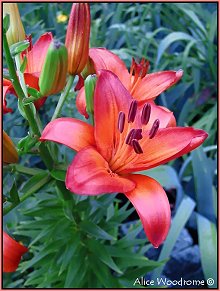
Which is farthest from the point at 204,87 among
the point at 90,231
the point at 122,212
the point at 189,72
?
the point at 90,231

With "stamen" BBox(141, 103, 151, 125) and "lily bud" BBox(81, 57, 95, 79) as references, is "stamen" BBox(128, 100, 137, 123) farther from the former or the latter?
"lily bud" BBox(81, 57, 95, 79)

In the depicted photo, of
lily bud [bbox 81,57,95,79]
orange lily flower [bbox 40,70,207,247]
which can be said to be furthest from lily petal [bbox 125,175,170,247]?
lily bud [bbox 81,57,95,79]

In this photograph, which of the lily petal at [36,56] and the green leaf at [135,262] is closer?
the lily petal at [36,56]

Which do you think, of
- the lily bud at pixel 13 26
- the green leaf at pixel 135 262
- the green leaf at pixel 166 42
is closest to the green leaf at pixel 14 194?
the lily bud at pixel 13 26

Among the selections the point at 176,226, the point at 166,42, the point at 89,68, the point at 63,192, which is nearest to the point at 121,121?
the point at 89,68

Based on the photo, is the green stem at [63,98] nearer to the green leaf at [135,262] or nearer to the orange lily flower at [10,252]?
the orange lily flower at [10,252]

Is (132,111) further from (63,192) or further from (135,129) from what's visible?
(63,192)

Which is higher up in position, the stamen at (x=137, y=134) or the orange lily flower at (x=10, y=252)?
the stamen at (x=137, y=134)
